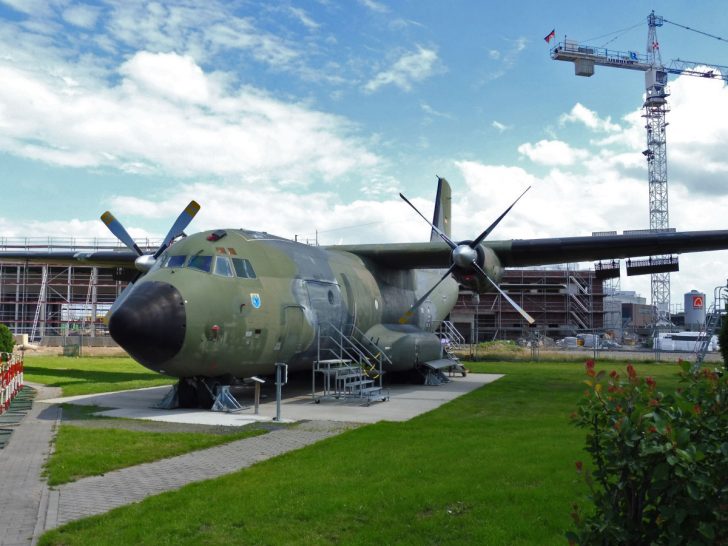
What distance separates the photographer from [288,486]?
287 inches

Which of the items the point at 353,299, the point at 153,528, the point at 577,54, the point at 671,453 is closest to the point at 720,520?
the point at 671,453

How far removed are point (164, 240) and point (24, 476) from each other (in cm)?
1211

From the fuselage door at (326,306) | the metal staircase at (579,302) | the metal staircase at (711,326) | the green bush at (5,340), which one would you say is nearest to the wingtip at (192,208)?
the fuselage door at (326,306)

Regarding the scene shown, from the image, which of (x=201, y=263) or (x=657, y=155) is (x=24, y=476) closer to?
(x=201, y=263)

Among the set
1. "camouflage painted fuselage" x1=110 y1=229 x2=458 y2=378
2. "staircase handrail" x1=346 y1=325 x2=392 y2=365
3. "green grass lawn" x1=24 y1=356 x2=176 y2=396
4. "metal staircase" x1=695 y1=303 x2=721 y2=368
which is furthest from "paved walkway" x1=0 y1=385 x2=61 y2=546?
"metal staircase" x1=695 y1=303 x2=721 y2=368

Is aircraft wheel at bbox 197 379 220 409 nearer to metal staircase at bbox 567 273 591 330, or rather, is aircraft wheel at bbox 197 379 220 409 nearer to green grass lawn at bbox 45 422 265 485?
green grass lawn at bbox 45 422 265 485

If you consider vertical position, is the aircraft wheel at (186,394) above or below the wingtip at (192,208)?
below

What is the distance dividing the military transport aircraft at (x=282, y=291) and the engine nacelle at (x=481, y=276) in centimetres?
3

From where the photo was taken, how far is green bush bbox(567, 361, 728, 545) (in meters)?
3.00

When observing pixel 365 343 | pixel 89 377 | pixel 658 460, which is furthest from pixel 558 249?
pixel 658 460

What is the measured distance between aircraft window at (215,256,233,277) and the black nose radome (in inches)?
51.8

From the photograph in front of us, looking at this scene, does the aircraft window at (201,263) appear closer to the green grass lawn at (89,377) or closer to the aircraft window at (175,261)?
the aircraft window at (175,261)

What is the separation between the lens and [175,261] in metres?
13.9

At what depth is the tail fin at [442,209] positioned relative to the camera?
89.2 feet
